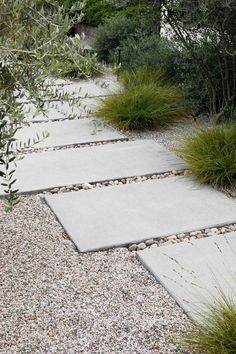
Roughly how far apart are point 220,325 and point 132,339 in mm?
411

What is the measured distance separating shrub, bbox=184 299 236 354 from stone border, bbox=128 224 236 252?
979 millimetres

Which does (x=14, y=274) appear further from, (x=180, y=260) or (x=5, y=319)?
(x=180, y=260)

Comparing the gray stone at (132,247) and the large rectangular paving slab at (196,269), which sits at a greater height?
the large rectangular paving slab at (196,269)

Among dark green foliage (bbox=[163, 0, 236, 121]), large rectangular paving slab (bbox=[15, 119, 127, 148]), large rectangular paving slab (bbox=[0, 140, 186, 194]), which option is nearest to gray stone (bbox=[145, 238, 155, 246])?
large rectangular paving slab (bbox=[0, 140, 186, 194])

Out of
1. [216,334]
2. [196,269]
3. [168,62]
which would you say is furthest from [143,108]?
[216,334]

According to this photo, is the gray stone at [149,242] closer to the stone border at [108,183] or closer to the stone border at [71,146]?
the stone border at [108,183]

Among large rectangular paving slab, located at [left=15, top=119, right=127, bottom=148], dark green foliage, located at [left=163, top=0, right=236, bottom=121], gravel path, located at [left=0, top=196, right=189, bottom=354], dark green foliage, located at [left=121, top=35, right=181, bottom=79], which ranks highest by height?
dark green foliage, located at [left=163, top=0, right=236, bottom=121]

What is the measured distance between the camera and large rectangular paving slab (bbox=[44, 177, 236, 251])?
357cm

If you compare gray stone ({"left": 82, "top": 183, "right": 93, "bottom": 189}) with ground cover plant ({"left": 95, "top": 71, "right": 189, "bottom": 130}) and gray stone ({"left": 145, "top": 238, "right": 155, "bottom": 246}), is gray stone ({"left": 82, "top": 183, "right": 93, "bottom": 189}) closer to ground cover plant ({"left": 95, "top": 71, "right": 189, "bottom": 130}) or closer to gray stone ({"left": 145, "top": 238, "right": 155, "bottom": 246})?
gray stone ({"left": 145, "top": 238, "right": 155, "bottom": 246})

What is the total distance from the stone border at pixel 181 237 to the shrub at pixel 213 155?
0.74m

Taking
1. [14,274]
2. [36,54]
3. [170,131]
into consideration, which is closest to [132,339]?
[14,274]

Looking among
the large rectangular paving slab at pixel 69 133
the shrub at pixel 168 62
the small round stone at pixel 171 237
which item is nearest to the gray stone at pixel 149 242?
the small round stone at pixel 171 237

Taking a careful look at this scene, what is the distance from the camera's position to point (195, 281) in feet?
9.80

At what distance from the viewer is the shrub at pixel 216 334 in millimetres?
2354
